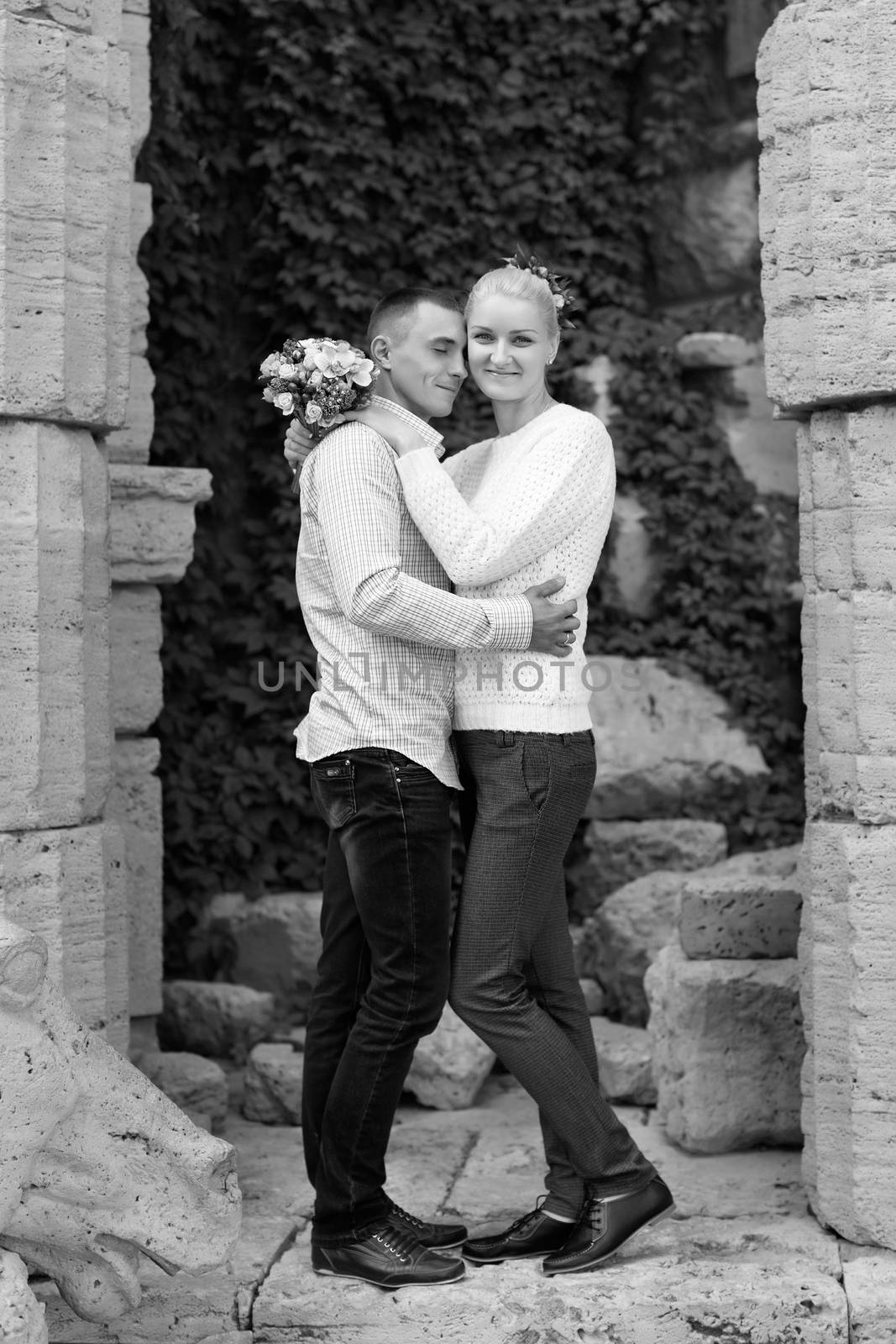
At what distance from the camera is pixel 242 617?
6.83m

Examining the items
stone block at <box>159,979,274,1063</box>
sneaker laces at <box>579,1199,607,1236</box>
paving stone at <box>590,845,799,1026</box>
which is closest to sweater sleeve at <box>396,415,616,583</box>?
sneaker laces at <box>579,1199,607,1236</box>

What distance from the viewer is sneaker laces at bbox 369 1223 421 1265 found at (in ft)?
11.3

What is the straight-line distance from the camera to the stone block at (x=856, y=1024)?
3.55m

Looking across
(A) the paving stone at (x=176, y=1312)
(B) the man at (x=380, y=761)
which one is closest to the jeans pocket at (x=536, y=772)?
(B) the man at (x=380, y=761)

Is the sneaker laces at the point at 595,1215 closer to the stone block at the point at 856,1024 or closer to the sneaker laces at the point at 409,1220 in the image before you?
the sneaker laces at the point at 409,1220

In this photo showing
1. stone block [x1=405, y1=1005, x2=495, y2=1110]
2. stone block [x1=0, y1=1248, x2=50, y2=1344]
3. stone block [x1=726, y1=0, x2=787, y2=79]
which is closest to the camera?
stone block [x1=0, y1=1248, x2=50, y2=1344]

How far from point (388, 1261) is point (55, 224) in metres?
2.48

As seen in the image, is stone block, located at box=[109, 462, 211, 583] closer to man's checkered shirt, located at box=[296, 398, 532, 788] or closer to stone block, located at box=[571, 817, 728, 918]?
man's checkered shirt, located at box=[296, 398, 532, 788]

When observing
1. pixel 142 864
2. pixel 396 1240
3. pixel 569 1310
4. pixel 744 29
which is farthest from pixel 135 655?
pixel 744 29

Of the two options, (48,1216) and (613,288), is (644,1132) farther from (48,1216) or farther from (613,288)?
(613,288)

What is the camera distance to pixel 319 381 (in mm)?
3312

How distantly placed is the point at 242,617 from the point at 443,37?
9.33ft

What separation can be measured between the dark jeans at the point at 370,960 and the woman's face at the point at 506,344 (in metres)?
0.86

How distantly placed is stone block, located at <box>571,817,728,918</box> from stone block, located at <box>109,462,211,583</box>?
2.43m
